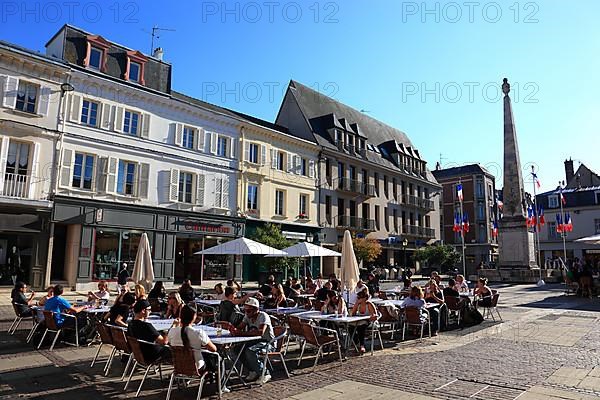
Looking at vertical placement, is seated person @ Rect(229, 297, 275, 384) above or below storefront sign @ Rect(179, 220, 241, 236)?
below

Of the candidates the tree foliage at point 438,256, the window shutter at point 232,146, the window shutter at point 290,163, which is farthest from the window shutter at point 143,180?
the tree foliage at point 438,256

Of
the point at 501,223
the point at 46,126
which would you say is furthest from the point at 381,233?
the point at 46,126

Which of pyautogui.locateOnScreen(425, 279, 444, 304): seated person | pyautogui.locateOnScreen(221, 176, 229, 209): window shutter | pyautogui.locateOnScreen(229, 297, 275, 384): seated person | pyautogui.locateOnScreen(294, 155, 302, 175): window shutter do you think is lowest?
pyautogui.locateOnScreen(229, 297, 275, 384): seated person

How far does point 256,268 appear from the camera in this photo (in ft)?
88.4

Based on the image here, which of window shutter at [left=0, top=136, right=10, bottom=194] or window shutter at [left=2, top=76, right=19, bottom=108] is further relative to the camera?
window shutter at [left=2, top=76, right=19, bottom=108]

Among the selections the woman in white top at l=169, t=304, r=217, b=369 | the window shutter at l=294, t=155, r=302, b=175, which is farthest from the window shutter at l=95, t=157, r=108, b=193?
the woman in white top at l=169, t=304, r=217, b=369

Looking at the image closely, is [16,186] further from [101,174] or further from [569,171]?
[569,171]

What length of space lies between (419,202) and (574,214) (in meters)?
20.9

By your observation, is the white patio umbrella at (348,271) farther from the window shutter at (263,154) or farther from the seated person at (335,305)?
the window shutter at (263,154)

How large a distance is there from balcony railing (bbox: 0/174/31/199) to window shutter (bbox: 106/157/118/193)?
334 centimetres

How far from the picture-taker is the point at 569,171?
55.1m

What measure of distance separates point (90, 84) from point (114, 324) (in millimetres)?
16587

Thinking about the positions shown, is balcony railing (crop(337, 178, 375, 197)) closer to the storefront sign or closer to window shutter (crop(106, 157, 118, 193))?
the storefront sign

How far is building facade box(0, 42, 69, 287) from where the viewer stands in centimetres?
1727
